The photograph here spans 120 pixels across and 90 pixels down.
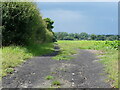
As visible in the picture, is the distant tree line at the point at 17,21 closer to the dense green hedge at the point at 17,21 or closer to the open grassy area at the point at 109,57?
the dense green hedge at the point at 17,21

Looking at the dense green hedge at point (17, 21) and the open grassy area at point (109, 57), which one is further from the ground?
the dense green hedge at point (17, 21)

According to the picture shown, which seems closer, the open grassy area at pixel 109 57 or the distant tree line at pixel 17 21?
the open grassy area at pixel 109 57

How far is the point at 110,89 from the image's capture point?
702 centimetres

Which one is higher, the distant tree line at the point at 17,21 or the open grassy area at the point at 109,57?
the distant tree line at the point at 17,21

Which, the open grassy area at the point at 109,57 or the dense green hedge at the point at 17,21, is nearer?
the open grassy area at the point at 109,57

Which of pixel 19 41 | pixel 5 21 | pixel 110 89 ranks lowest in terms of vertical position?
pixel 110 89

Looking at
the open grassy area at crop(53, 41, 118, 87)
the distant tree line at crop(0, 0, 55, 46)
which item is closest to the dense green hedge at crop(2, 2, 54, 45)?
the distant tree line at crop(0, 0, 55, 46)

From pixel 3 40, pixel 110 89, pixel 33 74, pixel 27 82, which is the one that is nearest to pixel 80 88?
pixel 110 89

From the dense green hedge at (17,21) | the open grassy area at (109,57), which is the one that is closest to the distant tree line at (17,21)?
the dense green hedge at (17,21)

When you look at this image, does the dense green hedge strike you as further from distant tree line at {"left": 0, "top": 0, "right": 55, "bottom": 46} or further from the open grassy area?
the open grassy area

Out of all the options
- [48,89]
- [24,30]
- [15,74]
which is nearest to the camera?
[48,89]

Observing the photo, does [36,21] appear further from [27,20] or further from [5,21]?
[5,21]

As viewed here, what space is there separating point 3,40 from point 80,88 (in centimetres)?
1360

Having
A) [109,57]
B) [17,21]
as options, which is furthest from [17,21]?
[109,57]
